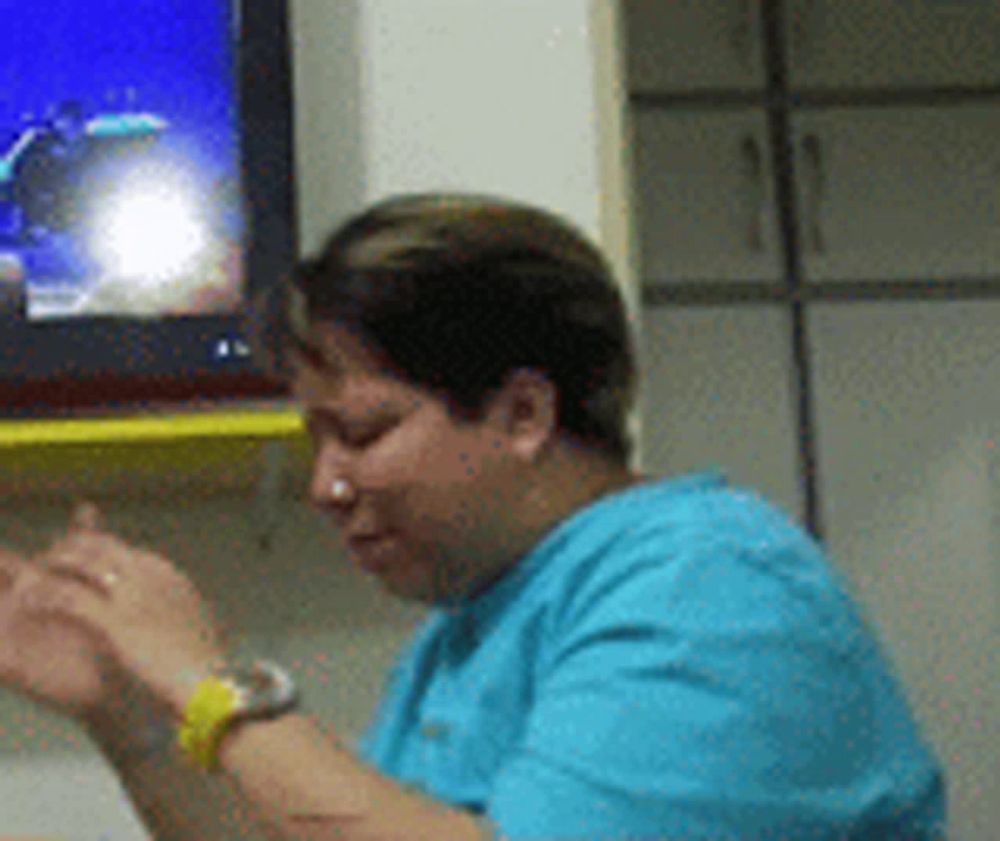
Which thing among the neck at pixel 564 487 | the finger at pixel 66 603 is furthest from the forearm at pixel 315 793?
the neck at pixel 564 487

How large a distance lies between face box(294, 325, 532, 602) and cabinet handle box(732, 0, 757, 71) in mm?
2507

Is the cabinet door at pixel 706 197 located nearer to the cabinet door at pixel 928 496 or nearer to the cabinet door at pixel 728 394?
the cabinet door at pixel 728 394

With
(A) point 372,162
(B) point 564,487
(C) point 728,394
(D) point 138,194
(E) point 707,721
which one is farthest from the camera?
(C) point 728,394

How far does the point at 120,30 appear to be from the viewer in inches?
62.7

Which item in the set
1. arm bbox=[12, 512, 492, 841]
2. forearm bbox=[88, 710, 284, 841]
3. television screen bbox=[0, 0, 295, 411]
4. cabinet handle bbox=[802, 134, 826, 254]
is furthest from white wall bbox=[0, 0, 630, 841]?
cabinet handle bbox=[802, 134, 826, 254]

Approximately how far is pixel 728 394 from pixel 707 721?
8.33 feet

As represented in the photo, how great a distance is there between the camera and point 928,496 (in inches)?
129

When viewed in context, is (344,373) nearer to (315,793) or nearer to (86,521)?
(86,521)

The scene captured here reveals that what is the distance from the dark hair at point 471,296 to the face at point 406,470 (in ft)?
0.05

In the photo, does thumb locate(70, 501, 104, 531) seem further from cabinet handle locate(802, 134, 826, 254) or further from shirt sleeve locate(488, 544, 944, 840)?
cabinet handle locate(802, 134, 826, 254)

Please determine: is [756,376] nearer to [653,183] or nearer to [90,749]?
[653,183]

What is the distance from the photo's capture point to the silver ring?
3.19 feet

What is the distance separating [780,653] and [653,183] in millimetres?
2631

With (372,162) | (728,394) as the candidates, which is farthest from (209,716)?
(728,394)
